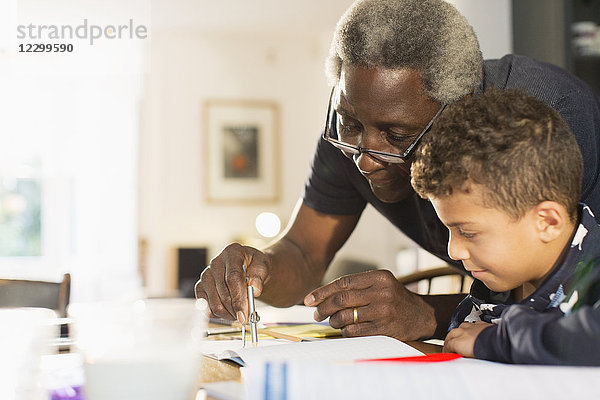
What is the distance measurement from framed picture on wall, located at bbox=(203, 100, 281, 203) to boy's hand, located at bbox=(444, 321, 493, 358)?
5484 mm

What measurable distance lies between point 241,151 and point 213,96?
1.83ft

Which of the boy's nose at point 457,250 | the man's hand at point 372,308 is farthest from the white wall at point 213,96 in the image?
the boy's nose at point 457,250

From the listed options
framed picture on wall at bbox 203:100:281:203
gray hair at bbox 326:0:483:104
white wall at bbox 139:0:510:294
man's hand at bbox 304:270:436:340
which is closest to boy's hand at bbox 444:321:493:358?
man's hand at bbox 304:270:436:340

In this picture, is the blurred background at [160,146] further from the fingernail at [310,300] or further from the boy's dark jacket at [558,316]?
the boy's dark jacket at [558,316]

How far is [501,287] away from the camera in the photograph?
93cm

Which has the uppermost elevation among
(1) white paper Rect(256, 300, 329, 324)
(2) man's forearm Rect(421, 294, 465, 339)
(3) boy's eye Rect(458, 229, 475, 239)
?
(3) boy's eye Rect(458, 229, 475, 239)

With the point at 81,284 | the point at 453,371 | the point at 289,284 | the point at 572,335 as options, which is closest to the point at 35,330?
the point at 453,371

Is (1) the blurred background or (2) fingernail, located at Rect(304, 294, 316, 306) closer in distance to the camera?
(2) fingernail, located at Rect(304, 294, 316, 306)

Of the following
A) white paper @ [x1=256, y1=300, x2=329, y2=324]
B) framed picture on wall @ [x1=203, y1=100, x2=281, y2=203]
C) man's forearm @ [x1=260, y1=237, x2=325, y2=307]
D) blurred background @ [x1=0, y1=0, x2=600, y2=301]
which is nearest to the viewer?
white paper @ [x1=256, y1=300, x2=329, y2=324]

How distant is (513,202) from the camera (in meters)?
0.86

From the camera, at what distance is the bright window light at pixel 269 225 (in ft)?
19.4

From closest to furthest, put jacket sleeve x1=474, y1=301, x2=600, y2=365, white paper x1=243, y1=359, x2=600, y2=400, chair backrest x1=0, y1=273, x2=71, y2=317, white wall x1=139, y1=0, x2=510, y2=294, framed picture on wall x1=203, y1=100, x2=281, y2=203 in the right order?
white paper x1=243, y1=359, x2=600, y2=400 → jacket sleeve x1=474, y1=301, x2=600, y2=365 → chair backrest x1=0, y1=273, x2=71, y2=317 → white wall x1=139, y1=0, x2=510, y2=294 → framed picture on wall x1=203, y1=100, x2=281, y2=203

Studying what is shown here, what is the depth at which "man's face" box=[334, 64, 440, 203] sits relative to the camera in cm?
116

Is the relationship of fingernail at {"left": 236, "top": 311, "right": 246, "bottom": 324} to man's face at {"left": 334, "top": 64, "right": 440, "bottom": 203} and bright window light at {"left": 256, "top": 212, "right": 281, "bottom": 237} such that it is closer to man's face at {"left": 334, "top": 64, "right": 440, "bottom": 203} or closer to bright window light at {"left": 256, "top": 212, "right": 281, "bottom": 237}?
man's face at {"left": 334, "top": 64, "right": 440, "bottom": 203}
